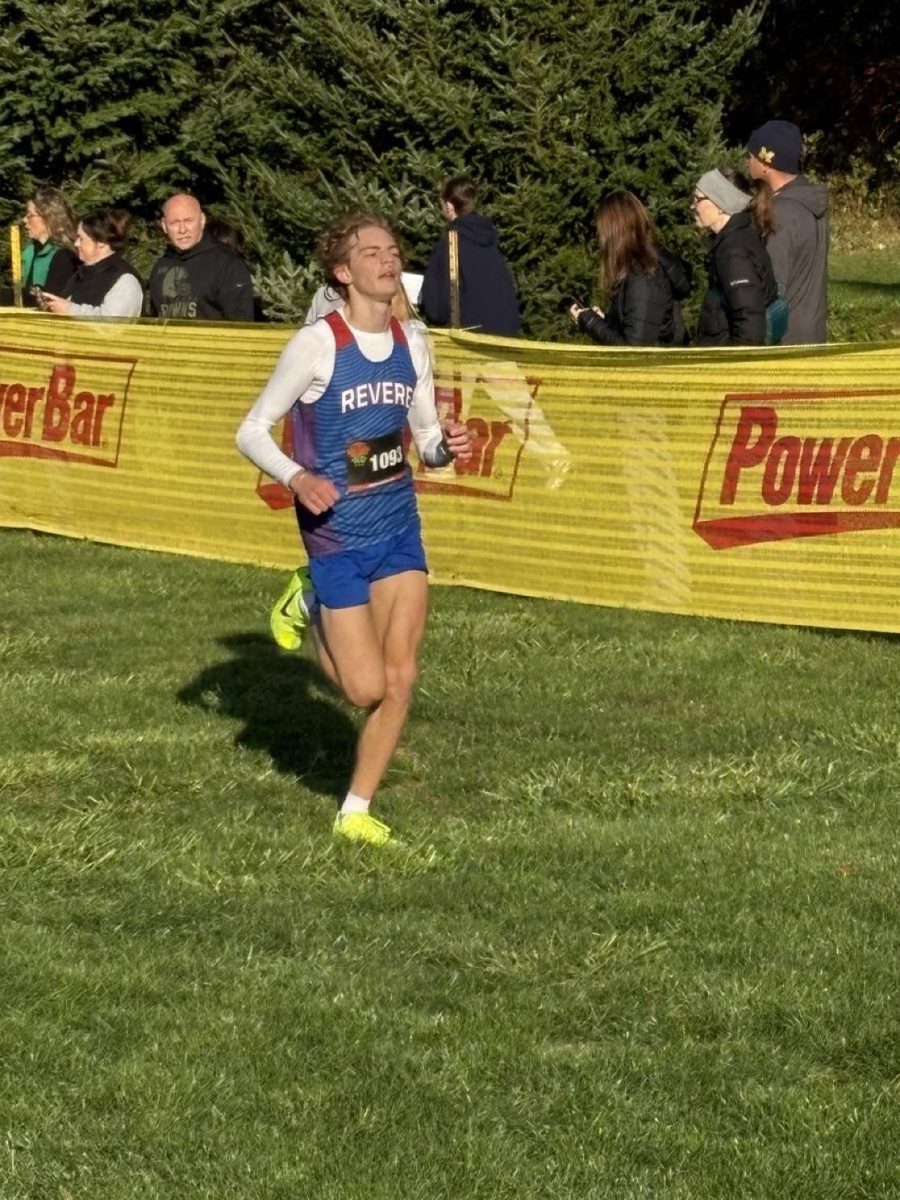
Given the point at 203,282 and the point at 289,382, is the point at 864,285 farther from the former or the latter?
the point at 289,382

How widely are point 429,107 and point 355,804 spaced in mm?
12587

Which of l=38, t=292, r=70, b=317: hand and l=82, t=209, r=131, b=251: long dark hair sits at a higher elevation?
l=82, t=209, r=131, b=251: long dark hair

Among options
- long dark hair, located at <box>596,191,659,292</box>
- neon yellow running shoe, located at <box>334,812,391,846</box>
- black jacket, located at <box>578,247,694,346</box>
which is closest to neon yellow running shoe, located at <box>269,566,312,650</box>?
neon yellow running shoe, located at <box>334,812,391,846</box>

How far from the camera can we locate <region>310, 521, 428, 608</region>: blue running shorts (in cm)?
731

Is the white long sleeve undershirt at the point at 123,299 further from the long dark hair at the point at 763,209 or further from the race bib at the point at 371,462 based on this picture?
the race bib at the point at 371,462

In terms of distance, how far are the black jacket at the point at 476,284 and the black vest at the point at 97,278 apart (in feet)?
6.31

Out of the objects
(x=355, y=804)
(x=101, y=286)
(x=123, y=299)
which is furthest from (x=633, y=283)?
(x=355, y=804)

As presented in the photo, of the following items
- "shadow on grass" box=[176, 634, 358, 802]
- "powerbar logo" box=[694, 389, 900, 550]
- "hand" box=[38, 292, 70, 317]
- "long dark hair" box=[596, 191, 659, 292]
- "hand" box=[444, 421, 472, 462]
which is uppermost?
"long dark hair" box=[596, 191, 659, 292]

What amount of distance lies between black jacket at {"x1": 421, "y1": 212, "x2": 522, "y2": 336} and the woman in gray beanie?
2521 millimetres

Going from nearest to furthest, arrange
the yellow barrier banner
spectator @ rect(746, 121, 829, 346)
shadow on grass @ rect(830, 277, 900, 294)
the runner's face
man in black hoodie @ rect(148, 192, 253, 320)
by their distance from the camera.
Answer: the runner's face, the yellow barrier banner, spectator @ rect(746, 121, 829, 346), man in black hoodie @ rect(148, 192, 253, 320), shadow on grass @ rect(830, 277, 900, 294)

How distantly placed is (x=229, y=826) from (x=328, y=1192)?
2.99 m

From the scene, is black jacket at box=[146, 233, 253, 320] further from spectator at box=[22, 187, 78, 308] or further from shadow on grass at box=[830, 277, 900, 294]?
shadow on grass at box=[830, 277, 900, 294]

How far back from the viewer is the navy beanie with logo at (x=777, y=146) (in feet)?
37.1

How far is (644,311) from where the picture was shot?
38.7ft
